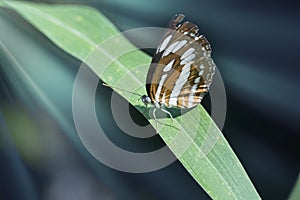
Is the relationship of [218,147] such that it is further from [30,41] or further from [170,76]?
[30,41]
